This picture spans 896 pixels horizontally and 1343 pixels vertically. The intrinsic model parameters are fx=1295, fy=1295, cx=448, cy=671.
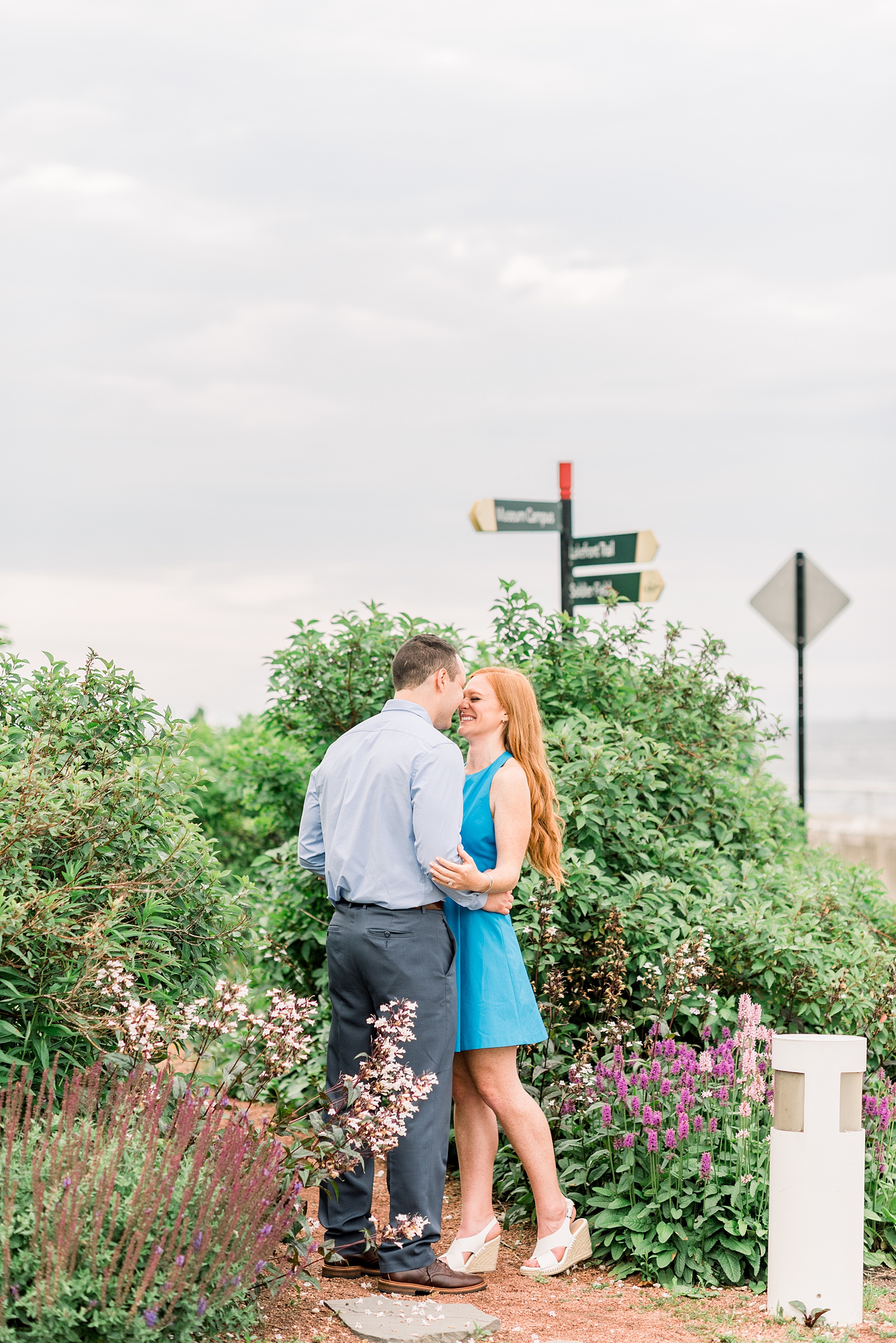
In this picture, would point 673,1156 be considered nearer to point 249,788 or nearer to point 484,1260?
point 484,1260

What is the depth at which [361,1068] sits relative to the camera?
4.20 metres

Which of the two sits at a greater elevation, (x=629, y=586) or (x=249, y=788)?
(x=629, y=586)

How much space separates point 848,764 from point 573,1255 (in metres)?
67.9

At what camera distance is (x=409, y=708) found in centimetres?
454

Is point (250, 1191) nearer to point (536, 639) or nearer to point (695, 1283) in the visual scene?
point (695, 1283)

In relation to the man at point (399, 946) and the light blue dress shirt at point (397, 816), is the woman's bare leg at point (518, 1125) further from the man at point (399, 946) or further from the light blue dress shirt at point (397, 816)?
the light blue dress shirt at point (397, 816)

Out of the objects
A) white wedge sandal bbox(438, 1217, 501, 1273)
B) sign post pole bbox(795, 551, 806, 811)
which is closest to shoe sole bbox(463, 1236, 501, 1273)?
white wedge sandal bbox(438, 1217, 501, 1273)

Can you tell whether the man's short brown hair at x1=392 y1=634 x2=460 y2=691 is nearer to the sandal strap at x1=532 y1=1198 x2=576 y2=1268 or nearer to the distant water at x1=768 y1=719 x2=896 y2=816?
the sandal strap at x1=532 y1=1198 x2=576 y2=1268

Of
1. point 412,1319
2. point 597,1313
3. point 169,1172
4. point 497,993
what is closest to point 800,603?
point 497,993

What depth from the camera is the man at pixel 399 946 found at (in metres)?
4.30

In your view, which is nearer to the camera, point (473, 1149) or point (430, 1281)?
point (430, 1281)

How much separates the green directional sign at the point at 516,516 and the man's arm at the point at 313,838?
3717 millimetres

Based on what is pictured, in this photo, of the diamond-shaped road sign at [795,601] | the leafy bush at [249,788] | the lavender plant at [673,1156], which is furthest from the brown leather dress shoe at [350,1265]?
the diamond-shaped road sign at [795,601]

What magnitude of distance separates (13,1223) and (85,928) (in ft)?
3.28
